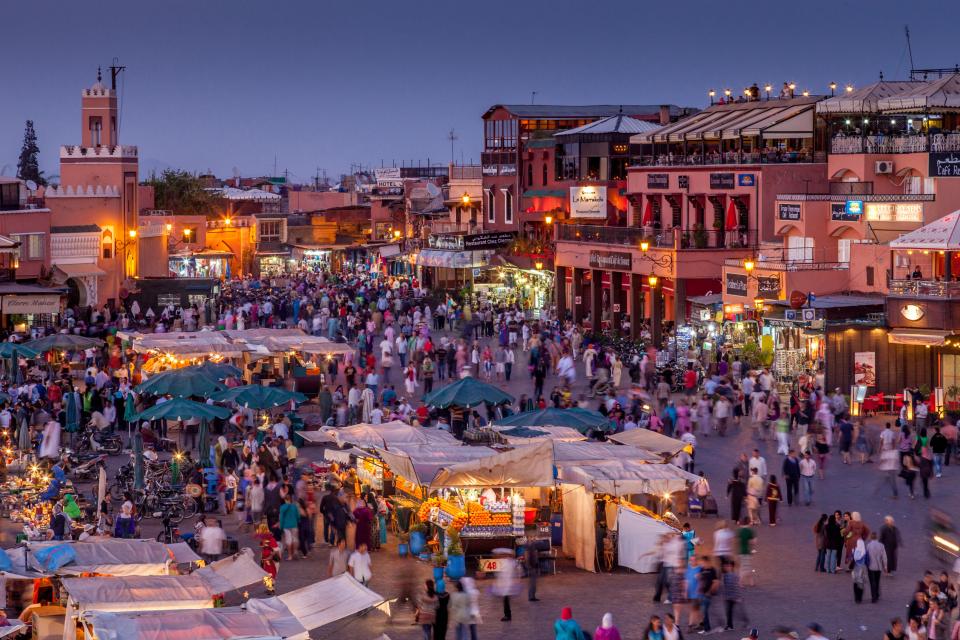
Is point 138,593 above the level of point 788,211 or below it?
below

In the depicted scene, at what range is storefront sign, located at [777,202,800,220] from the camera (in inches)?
1674

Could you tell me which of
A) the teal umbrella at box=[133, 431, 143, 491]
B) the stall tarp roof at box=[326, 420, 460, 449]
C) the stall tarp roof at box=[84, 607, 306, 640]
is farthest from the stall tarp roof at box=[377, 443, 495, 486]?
the stall tarp roof at box=[84, 607, 306, 640]

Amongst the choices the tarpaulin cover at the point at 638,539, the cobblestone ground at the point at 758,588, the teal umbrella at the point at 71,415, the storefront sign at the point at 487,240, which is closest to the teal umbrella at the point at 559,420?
the cobblestone ground at the point at 758,588

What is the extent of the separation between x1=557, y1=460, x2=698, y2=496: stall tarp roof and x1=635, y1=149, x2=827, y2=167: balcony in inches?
1031

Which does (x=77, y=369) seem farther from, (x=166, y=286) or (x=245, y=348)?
(x=166, y=286)

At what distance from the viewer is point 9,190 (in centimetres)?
5378

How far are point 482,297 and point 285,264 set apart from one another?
119 feet

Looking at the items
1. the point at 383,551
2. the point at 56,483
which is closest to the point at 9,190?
the point at 56,483

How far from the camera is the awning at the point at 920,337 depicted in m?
33.4

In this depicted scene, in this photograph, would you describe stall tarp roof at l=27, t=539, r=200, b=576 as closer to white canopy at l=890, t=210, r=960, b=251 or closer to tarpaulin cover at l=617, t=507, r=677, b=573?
tarpaulin cover at l=617, t=507, r=677, b=573

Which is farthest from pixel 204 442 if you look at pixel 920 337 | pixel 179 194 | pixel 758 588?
pixel 179 194

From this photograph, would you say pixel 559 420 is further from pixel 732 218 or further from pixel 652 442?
pixel 732 218

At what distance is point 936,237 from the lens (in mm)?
34500

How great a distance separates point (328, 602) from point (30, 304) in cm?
3496
